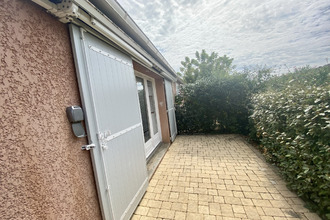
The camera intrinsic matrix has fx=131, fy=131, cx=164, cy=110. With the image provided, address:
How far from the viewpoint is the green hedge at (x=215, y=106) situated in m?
6.21

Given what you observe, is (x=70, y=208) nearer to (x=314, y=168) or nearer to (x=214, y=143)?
(x=314, y=168)

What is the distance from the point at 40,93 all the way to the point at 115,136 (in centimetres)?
101

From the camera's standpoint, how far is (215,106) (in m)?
6.60

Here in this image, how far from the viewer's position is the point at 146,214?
2.21 metres

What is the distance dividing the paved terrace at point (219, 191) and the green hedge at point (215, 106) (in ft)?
7.78

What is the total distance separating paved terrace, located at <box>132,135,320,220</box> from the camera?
214 centimetres

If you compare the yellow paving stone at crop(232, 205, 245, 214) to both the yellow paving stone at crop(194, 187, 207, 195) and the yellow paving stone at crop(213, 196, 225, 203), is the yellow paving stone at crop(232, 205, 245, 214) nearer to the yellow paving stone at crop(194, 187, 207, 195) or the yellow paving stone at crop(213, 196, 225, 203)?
the yellow paving stone at crop(213, 196, 225, 203)

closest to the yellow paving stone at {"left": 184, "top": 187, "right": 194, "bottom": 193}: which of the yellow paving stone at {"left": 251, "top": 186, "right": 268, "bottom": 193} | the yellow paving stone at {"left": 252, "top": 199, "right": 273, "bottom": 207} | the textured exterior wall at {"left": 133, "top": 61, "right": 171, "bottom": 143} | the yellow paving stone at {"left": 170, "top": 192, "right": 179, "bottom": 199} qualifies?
the yellow paving stone at {"left": 170, "top": 192, "right": 179, "bottom": 199}

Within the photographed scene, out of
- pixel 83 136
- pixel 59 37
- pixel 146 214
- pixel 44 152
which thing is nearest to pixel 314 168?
pixel 146 214

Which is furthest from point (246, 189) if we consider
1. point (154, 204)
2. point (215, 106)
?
point (215, 106)

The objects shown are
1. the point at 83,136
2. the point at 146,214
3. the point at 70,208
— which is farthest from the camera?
the point at 146,214

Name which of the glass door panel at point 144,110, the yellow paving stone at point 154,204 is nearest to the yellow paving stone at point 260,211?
the yellow paving stone at point 154,204

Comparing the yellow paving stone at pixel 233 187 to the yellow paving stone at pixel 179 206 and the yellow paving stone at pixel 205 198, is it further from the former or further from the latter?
the yellow paving stone at pixel 179 206

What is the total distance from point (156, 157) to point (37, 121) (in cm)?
356
